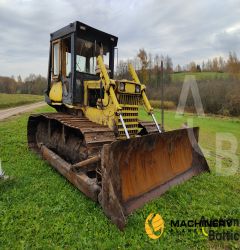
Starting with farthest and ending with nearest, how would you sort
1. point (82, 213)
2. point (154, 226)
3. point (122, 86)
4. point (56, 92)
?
point (56, 92), point (122, 86), point (82, 213), point (154, 226)

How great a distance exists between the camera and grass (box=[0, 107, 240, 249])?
304 centimetres

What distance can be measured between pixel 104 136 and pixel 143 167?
3.08ft

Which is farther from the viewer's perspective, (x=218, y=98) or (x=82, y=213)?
(x=218, y=98)

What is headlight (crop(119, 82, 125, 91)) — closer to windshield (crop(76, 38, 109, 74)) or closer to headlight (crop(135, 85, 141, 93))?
headlight (crop(135, 85, 141, 93))

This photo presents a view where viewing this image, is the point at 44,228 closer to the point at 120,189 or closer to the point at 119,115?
the point at 120,189

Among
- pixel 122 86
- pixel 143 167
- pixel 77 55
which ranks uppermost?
pixel 77 55

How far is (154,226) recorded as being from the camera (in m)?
3.40

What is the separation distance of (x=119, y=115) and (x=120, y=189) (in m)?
1.66

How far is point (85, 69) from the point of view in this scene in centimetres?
605

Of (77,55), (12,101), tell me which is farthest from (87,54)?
(12,101)

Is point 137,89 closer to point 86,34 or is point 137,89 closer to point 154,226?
point 86,34

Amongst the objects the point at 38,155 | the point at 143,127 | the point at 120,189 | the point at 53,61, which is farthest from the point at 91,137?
the point at 53,61

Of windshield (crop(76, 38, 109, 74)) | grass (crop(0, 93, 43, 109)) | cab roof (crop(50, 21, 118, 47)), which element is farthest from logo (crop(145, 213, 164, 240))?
grass (crop(0, 93, 43, 109))

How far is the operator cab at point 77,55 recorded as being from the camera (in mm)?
5730
